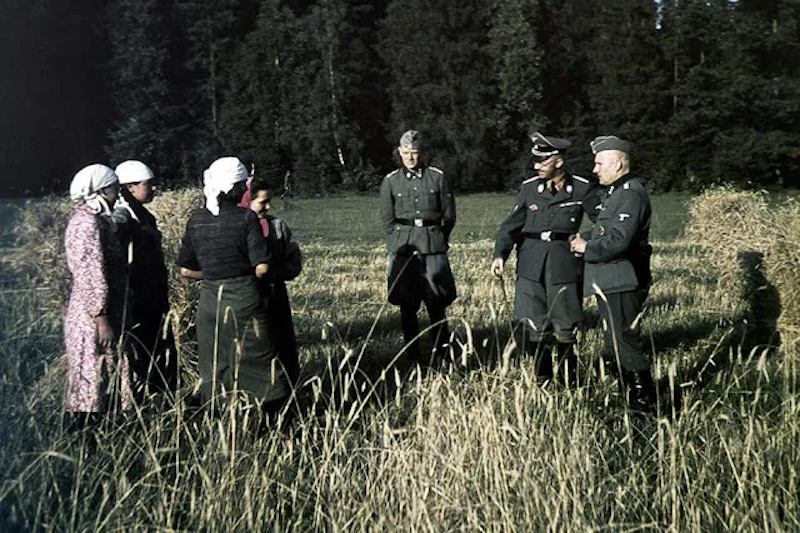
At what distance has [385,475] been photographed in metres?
4.14

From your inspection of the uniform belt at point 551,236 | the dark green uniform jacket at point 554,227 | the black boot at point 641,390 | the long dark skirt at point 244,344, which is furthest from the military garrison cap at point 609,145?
the long dark skirt at point 244,344

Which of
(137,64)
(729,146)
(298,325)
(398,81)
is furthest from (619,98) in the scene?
(298,325)

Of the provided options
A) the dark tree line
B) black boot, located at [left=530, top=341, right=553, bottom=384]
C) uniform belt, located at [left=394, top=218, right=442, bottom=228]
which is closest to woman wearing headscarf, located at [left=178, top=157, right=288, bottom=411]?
black boot, located at [left=530, top=341, right=553, bottom=384]

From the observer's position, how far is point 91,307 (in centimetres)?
530

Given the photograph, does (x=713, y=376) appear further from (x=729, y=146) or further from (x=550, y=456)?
(x=729, y=146)

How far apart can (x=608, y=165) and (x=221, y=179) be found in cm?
236

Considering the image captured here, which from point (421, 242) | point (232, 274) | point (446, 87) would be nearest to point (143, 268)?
point (232, 274)

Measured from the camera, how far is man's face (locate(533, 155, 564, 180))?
22.4ft

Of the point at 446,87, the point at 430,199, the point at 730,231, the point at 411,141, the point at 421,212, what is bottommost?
the point at 730,231

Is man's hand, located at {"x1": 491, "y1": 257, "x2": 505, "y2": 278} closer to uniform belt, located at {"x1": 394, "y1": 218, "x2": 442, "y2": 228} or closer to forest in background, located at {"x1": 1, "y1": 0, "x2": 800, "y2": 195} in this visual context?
uniform belt, located at {"x1": 394, "y1": 218, "x2": 442, "y2": 228}

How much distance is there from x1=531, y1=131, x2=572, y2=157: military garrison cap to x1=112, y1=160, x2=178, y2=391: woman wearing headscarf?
2616 mm

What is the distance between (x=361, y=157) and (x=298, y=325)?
39.9 metres

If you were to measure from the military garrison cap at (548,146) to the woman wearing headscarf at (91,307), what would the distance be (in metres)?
2.91

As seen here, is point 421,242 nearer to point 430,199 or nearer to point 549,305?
point 430,199
